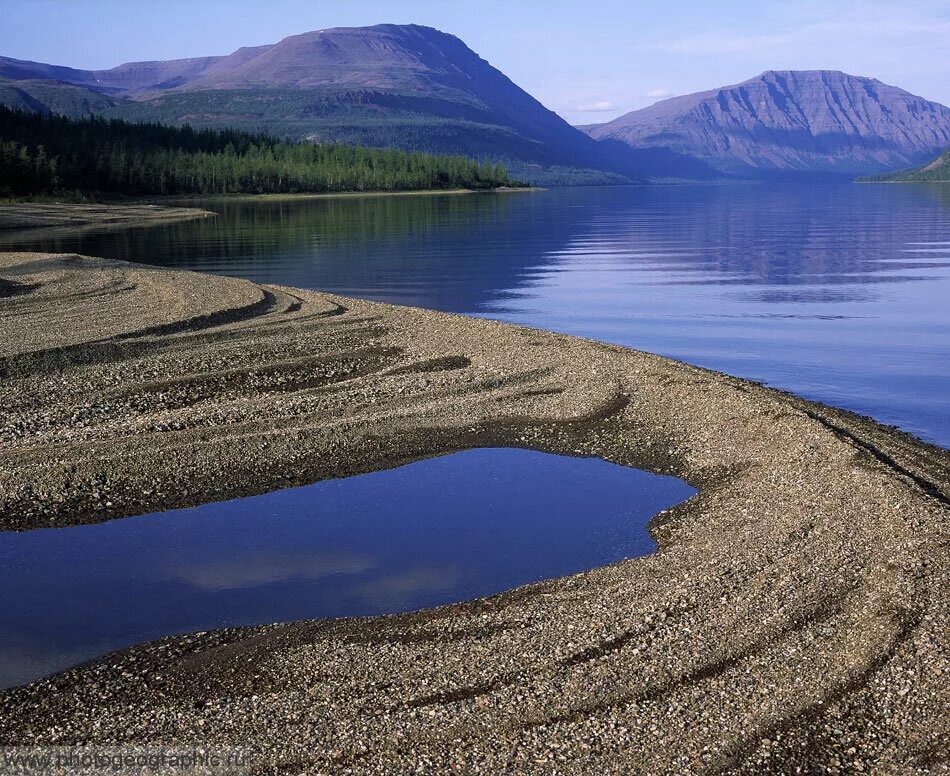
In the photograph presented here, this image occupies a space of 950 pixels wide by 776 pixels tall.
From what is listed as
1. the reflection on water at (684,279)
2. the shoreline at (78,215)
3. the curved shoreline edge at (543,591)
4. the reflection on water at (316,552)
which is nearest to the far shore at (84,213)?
the shoreline at (78,215)

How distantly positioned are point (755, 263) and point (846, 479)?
49894 mm

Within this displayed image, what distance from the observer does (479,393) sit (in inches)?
1021

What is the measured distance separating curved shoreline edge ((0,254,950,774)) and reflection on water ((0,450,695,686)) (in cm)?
69

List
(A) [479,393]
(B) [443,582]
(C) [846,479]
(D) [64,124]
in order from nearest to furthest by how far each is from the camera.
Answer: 1. (B) [443,582]
2. (C) [846,479]
3. (A) [479,393]
4. (D) [64,124]

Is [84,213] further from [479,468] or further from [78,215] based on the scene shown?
[479,468]

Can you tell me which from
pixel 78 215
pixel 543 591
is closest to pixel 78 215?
pixel 78 215

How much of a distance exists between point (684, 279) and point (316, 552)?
43.5m

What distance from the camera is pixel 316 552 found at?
16250mm

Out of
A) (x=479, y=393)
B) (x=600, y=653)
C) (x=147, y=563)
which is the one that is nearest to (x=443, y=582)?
(x=600, y=653)

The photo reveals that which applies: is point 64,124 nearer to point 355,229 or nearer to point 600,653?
point 355,229

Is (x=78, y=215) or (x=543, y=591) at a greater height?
(x=78, y=215)

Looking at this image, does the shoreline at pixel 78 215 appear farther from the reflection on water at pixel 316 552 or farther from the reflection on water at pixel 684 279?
the reflection on water at pixel 316 552

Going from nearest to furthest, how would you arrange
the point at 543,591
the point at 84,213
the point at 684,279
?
the point at 543,591, the point at 684,279, the point at 84,213

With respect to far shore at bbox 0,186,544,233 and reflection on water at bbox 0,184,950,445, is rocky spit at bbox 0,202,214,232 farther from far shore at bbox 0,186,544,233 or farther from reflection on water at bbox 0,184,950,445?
reflection on water at bbox 0,184,950,445
